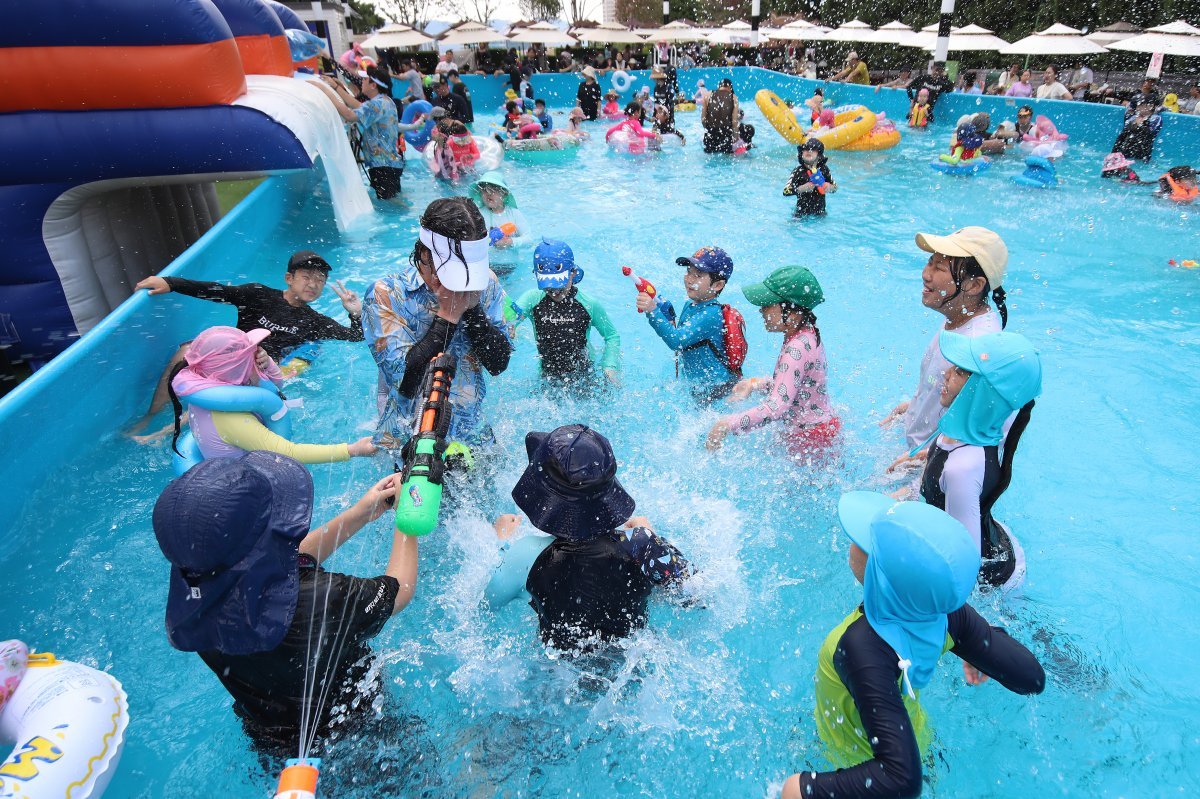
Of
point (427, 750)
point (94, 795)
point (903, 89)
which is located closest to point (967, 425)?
point (427, 750)

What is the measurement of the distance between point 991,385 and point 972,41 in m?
23.1

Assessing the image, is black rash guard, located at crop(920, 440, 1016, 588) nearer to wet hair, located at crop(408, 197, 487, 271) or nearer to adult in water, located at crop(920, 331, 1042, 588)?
adult in water, located at crop(920, 331, 1042, 588)

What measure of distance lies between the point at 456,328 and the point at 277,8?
13217 millimetres

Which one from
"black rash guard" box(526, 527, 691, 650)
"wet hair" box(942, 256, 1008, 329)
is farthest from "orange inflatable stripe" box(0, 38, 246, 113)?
"wet hair" box(942, 256, 1008, 329)

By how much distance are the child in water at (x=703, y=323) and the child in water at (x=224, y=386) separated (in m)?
2.12

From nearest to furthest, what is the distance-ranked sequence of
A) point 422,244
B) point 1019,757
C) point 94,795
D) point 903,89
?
point 94,795
point 1019,757
point 422,244
point 903,89

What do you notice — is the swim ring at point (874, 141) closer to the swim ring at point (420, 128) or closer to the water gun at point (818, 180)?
the water gun at point (818, 180)

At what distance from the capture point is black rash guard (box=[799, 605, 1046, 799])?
1.74m

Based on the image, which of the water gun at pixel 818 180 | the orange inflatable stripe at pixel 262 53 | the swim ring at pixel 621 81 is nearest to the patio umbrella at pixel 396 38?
the swim ring at pixel 621 81

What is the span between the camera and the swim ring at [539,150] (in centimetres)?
1409

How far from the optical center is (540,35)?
28562mm

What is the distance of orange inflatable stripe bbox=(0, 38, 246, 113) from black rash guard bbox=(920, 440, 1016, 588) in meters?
6.28

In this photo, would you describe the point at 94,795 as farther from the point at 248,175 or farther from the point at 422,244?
the point at 248,175

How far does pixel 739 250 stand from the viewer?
8891 mm
